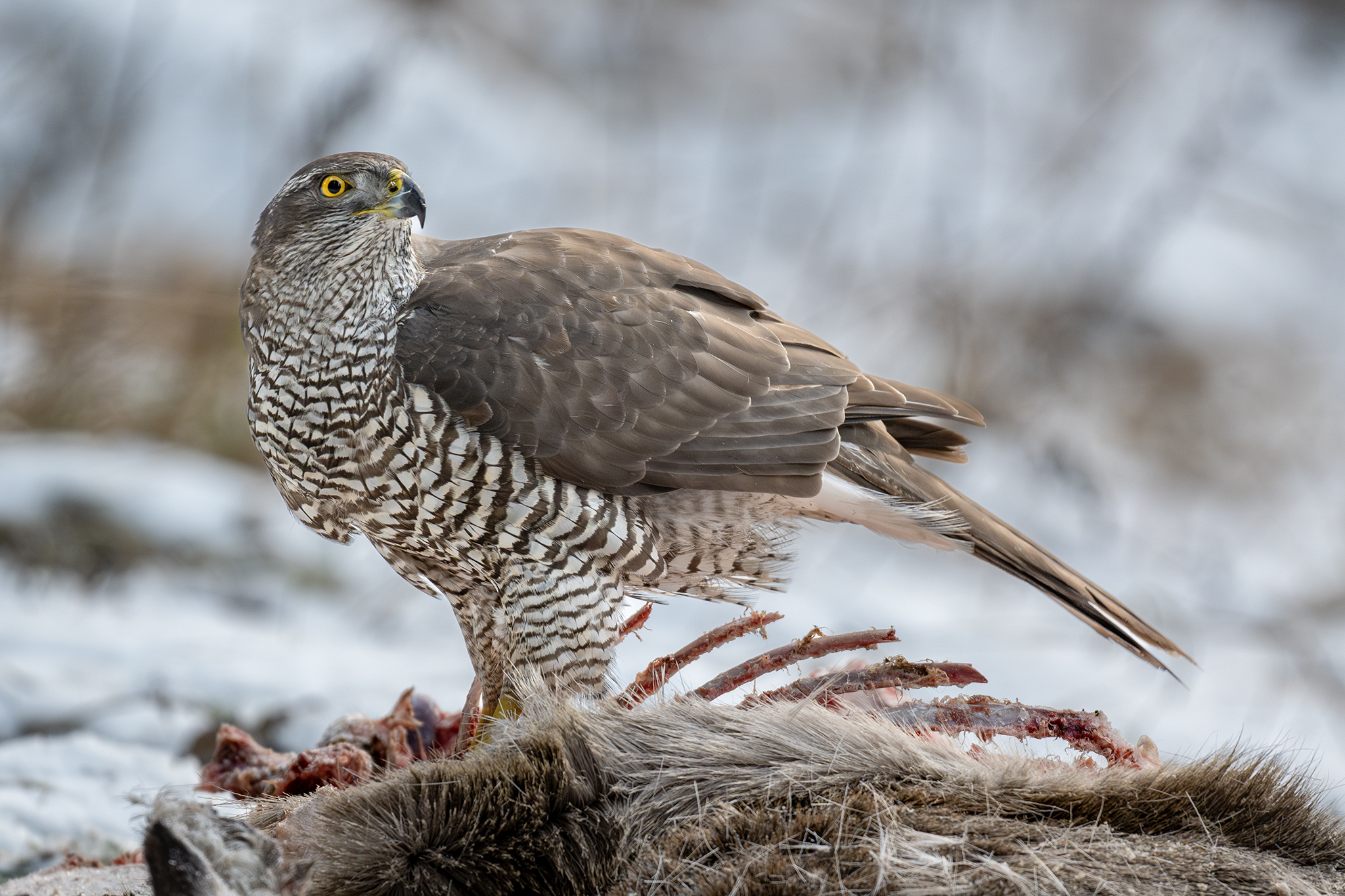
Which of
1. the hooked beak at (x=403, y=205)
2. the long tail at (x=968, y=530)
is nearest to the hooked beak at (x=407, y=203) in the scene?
the hooked beak at (x=403, y=205)

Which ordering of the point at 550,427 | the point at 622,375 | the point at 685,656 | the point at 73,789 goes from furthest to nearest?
the point at 73,789 → the point at 622,375 → the point at 550,427 → the point at 685,656

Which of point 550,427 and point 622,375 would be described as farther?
point 622,375

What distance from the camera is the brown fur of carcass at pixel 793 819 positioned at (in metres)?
1.22

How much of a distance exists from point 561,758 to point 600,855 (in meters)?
0.13

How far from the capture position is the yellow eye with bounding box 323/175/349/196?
2467mm

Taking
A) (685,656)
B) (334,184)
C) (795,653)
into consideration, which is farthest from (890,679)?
(334,184)

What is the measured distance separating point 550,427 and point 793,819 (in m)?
Result: 1.21

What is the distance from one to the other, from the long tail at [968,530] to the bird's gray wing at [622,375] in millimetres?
120

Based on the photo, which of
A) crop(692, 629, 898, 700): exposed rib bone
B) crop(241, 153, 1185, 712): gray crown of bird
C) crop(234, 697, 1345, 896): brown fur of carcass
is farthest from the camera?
crop(241, 153, 1185, 712): gray crown of bird

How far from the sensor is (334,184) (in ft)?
8.11

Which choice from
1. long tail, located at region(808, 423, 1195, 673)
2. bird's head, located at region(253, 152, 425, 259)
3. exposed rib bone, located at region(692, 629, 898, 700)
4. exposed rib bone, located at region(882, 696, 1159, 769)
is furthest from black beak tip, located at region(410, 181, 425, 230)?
exposed rib bone, located at region(882, 696, 1159, 769)

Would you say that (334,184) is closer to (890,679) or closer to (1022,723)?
(890,679)

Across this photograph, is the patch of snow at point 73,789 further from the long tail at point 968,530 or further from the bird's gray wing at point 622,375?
the long tail at point 968,530

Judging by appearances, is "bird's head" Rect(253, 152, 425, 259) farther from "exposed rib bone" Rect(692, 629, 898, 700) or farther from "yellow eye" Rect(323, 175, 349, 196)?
"exposed rib bone" Rect(692, 629, 898, 700)
